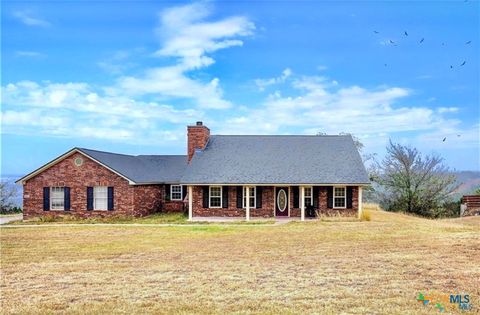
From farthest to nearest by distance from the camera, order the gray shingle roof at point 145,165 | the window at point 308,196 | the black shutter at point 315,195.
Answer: the gray shingle roof at point 145,165 < the window at point 308,196 < the black shutter at point 315,195

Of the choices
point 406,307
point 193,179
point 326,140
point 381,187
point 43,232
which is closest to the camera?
point 406,307

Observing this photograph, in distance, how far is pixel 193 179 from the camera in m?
25.7

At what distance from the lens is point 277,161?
27.2 metres

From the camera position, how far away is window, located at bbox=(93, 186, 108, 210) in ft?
85.3

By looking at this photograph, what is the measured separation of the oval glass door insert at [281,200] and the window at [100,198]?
10.0 m

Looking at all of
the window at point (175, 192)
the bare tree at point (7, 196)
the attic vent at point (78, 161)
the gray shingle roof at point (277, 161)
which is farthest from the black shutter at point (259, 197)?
the bare tree at point (7, 196)

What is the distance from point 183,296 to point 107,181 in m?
18.5

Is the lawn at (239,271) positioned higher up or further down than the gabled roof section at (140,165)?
further down

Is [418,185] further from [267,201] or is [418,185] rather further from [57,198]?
[57,198]

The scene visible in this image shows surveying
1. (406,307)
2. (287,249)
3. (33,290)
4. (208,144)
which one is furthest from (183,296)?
(208,144)

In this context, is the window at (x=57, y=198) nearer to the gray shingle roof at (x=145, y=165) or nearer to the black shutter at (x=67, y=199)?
the black shutter at (x=67, y=199)

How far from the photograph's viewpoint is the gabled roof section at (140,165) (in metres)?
26.0

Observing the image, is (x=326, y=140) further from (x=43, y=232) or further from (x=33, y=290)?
(x=33, y=290)

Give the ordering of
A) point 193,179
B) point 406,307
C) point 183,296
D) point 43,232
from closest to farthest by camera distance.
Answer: point 406,307 → point 183,296 → point 43,232 → point 193,179
